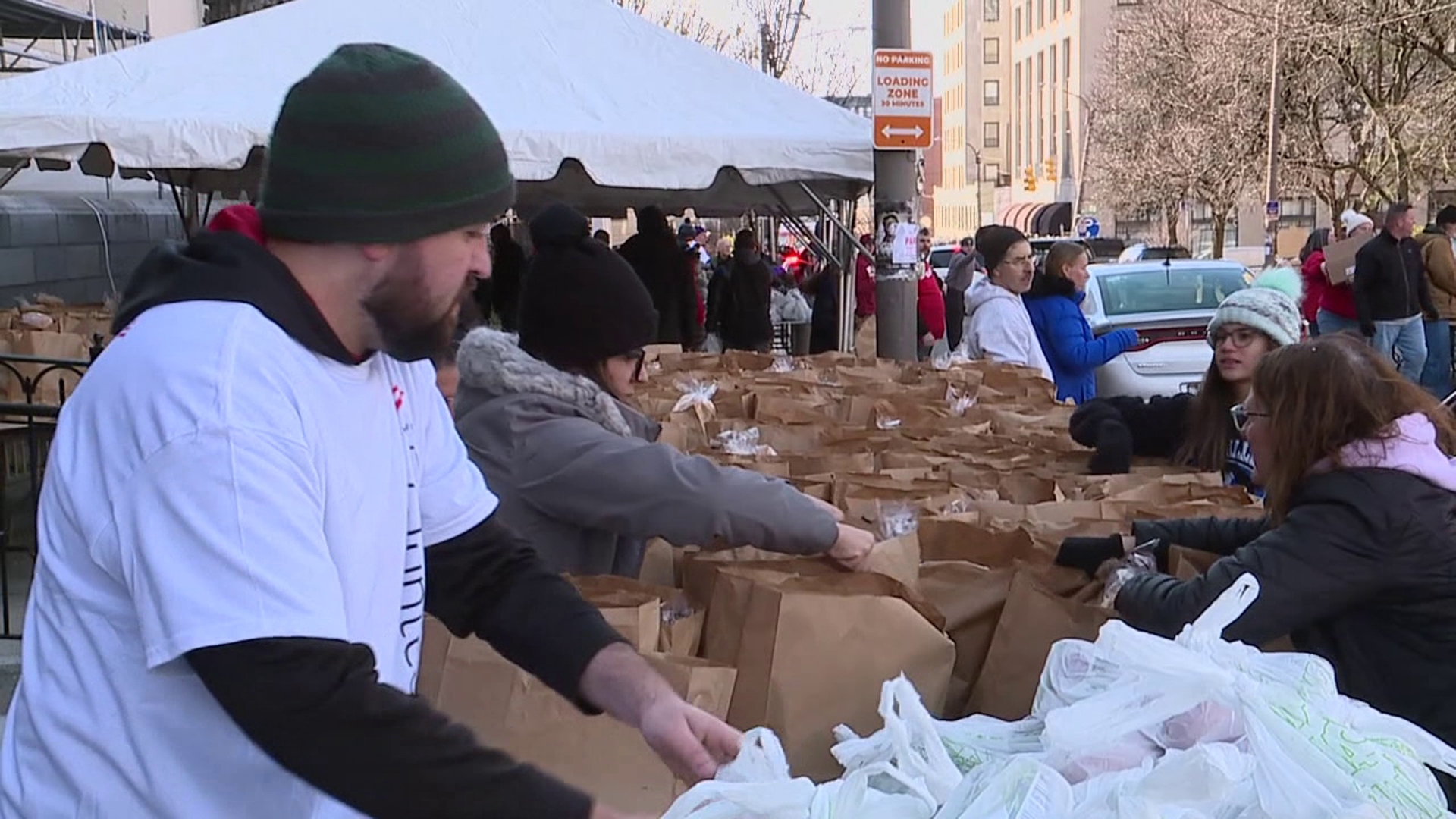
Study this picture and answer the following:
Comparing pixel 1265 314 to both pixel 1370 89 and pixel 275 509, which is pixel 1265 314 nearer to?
pixel 275 509

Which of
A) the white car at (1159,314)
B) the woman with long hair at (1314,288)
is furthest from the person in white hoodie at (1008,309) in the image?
the woman with long hair at (1314,288)

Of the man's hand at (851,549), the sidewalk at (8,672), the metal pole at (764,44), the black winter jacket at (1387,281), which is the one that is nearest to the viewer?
the man's hand at (851,549)

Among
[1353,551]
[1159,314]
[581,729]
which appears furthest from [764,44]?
[581,729]

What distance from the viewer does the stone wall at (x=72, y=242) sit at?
11523 mm

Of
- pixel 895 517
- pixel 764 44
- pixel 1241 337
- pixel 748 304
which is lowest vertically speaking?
pixel 748 304

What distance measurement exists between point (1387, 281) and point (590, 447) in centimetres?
1143

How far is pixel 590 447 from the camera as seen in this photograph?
8.53ft

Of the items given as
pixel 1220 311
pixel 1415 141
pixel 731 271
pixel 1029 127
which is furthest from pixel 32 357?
Result: pixel 1029 127

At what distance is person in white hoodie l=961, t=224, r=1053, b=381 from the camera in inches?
246

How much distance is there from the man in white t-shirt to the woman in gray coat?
1053 mm

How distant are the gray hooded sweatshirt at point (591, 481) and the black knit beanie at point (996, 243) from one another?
12.3 ft

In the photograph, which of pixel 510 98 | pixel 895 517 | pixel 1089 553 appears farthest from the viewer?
pixel 510 98

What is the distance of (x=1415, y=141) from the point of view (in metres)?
26.6

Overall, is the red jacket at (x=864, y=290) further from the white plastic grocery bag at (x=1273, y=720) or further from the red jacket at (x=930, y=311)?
the white plastic grocery bag at (x=1273, y=720)
